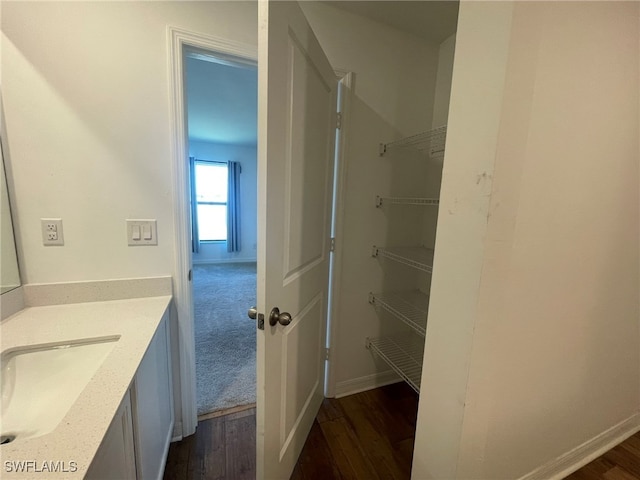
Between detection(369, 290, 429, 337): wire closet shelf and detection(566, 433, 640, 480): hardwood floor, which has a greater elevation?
detection(369, 290, 429, 337): wire closet shelf

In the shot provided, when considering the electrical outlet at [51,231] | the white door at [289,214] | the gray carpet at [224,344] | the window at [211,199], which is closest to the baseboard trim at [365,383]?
the white door at [289,214]

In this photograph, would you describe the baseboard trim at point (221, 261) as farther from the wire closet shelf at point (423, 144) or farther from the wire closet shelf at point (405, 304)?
the wire closet shelf at point (423, 144)

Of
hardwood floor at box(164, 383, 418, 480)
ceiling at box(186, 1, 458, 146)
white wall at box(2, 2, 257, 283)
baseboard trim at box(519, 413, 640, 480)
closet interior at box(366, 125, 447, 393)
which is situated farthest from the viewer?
closet interior at box(366, 125, 447, 393)

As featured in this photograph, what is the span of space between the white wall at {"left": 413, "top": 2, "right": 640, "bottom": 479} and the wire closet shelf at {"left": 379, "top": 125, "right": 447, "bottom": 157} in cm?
72

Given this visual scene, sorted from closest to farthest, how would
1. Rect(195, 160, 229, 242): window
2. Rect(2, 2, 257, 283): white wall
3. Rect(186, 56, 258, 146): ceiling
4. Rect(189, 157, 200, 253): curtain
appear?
Rect(2, 2, 257, 283): white wall
Rect(186, 56, 258, 146): ceiling
Rect(189, 157, 200, 253): curtain
Rect(195, 160, 229, 242): window

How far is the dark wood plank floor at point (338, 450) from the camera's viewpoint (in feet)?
4.16

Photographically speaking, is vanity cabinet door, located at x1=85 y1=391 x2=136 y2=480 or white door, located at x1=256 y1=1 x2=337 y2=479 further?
white door, located at x1=256 y1=1 x2=337 y2=479

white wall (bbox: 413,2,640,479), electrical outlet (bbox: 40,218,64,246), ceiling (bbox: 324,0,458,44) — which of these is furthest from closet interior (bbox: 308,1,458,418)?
electrical outlet (bbox: 40,218,64,246)

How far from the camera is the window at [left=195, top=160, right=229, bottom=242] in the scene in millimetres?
4969

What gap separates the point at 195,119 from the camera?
3371 mm

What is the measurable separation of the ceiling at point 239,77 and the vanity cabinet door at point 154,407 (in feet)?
4.58

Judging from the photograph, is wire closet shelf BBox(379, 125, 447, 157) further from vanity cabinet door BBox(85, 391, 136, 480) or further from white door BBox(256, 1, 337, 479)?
vanity cabinet door BBox(85, 391, 136, 480)

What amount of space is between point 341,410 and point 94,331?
142 centimetres

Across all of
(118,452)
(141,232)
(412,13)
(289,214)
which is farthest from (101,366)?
(412,13)
